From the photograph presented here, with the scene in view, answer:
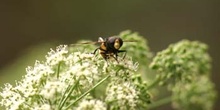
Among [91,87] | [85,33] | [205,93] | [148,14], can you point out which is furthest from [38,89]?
[148,14]

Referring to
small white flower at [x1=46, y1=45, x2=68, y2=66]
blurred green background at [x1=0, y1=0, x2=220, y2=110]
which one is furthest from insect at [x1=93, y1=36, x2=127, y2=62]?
blurred green background at [x1=0, y1=0, x2=220, y2=110]

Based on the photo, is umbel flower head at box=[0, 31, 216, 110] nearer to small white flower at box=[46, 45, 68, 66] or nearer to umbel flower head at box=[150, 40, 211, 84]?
small white flower at box=[46, 45, 68, 66]

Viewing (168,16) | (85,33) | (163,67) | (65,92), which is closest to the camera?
(65,92)

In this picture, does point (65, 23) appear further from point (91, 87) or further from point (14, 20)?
point (91, 87)

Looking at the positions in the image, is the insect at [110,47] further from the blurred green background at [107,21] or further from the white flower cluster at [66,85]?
the blurred green background at [107,21]

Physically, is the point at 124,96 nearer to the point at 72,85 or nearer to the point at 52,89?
the point at 72,85

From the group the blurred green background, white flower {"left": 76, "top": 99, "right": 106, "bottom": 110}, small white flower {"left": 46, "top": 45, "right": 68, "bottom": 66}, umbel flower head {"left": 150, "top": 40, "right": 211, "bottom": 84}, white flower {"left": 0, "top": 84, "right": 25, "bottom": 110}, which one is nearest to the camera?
white flower {"left": 76, "top": 99, "right": 106, "bottom": 110}

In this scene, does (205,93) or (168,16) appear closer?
(205,93)
